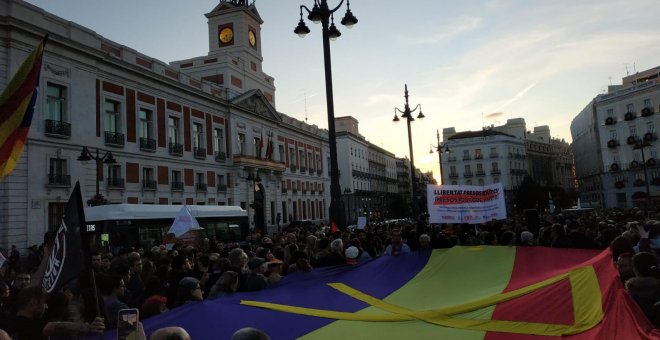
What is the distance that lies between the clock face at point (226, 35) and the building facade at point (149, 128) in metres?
0.14

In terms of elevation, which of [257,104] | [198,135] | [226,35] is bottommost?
[198,135]

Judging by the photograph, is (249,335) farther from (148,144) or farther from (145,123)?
(145,123)

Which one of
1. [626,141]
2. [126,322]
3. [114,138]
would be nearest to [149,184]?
[114,138]

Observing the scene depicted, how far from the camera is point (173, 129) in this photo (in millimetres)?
37406

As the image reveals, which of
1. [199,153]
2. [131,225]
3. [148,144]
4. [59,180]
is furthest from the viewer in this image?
[199,153]

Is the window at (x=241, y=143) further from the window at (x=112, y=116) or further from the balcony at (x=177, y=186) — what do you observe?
the window at (x=112, y=116)

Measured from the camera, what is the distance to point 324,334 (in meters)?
5.08

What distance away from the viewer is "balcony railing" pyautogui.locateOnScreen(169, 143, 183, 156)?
3626 centimetres

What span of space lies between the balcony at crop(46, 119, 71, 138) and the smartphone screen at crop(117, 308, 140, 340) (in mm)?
25930

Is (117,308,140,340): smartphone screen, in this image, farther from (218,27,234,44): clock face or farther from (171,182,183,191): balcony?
(218,27,234,44): clock face

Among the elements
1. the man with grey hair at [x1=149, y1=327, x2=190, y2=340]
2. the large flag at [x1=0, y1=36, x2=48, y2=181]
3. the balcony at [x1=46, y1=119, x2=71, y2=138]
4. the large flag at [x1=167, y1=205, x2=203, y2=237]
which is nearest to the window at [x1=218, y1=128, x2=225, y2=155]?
the balcony at [x1=46, y1=119, x2=71, y2=138]

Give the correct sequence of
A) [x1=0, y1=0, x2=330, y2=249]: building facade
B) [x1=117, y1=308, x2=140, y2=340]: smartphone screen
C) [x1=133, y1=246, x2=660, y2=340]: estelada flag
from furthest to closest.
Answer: [x1=0, y1=0, x2=330, y2=249]: building facade < [x1=133, y1=246, x2=660, y2=340]: estelada flag < [x1=117, y1=308, x2=140, y2=340]: smartphone screen

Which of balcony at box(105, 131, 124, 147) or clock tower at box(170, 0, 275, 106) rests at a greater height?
clock tower at box(170, 0, 275, 106)

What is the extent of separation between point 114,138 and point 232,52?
64.3ft
